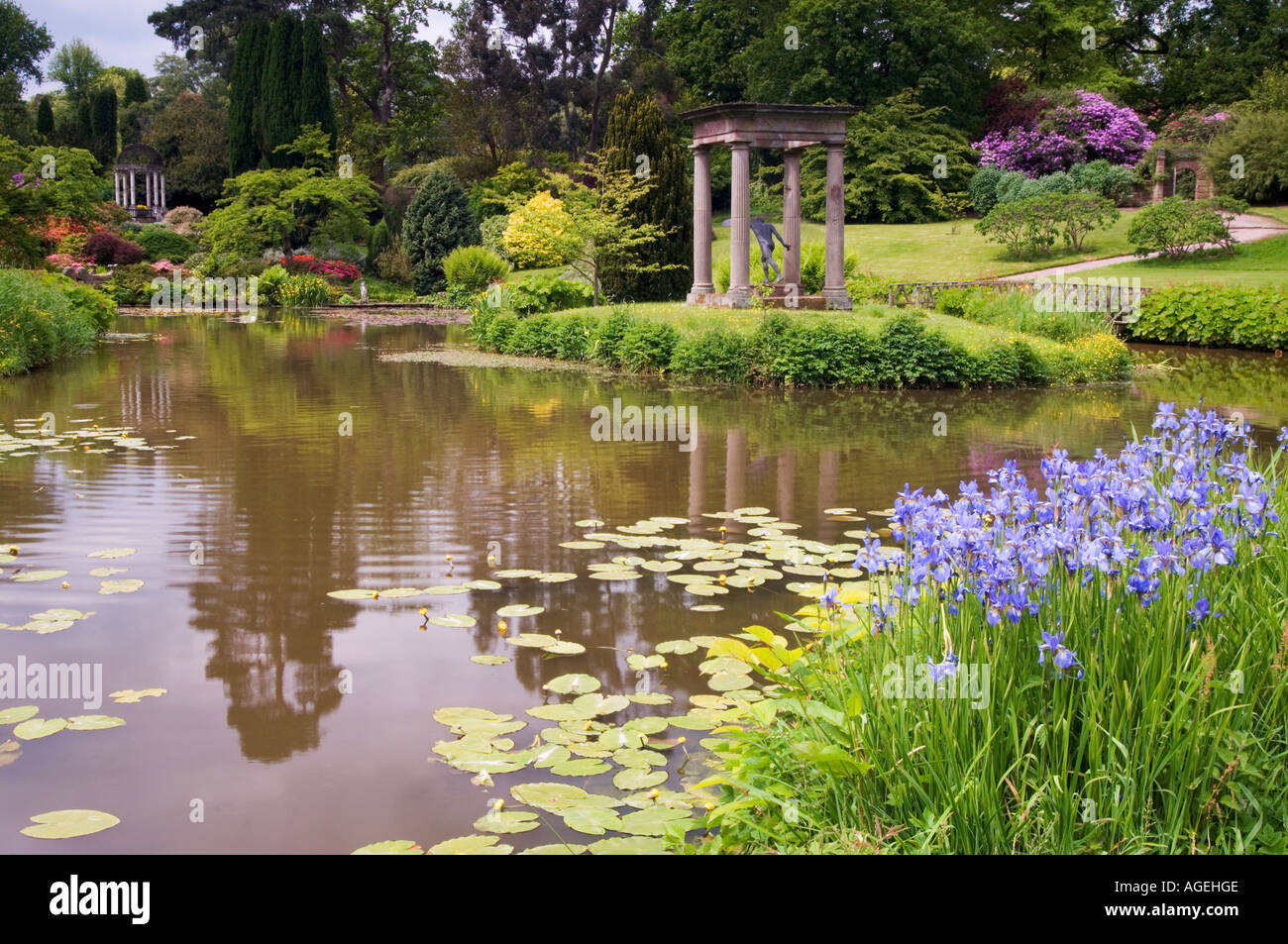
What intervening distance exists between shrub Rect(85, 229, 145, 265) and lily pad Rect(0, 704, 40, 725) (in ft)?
118

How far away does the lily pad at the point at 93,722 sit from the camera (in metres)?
4.83

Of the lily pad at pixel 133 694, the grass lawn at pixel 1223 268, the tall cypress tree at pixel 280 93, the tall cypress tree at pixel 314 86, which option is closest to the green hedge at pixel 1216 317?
the grass lawn at pixel 1223 268

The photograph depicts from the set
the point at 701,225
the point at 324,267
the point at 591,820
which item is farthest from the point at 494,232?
the point at 591,820

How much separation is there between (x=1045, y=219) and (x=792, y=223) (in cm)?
1206

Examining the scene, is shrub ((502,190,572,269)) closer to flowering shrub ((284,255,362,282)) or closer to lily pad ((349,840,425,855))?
flowering shrub ((284,255,362,282))

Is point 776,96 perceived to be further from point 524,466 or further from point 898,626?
point 898,626

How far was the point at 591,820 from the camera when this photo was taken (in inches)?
157

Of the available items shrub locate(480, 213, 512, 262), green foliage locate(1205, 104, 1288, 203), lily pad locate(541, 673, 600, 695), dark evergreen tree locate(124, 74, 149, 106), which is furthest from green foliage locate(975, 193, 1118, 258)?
dark evergreen tree locate(124, 74, 149, 106)

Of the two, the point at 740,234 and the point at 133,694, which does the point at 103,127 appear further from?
the point at 133,694

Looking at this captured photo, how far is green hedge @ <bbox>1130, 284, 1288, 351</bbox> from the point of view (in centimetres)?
2161

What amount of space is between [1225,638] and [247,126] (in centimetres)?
4522
